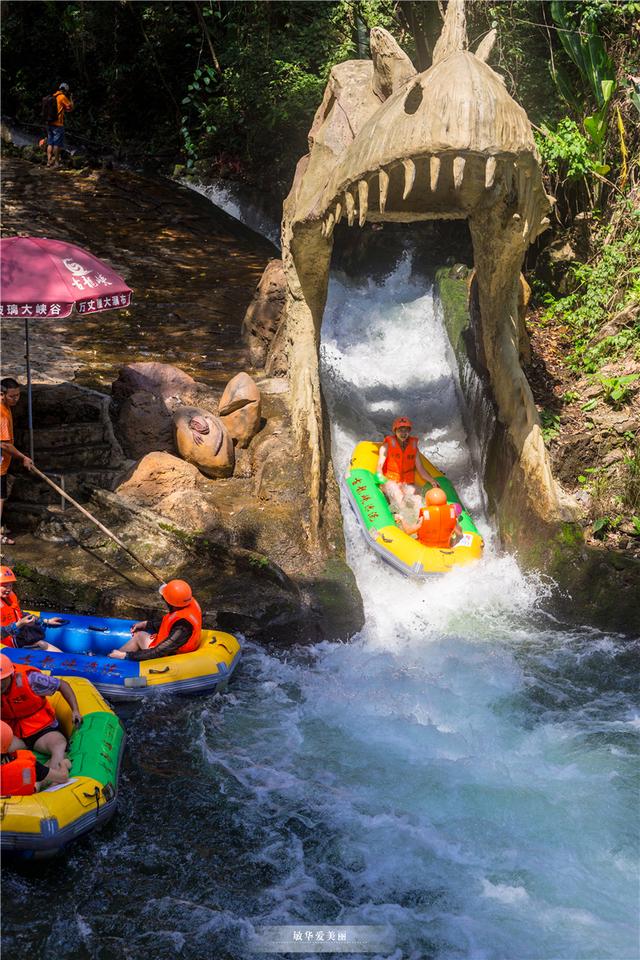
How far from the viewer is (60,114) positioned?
1806 centimetres

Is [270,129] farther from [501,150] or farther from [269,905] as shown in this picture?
[269,905]

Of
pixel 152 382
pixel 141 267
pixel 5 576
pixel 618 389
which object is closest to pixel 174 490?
pixel 152 382

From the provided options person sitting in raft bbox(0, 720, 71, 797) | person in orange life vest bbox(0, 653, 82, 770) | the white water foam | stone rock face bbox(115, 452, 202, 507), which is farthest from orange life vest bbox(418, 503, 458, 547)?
person sitting in raft bbox(0, 720, 71, 797)

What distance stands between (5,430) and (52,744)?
288cm

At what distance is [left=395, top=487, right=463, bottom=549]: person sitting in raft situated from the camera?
863cm

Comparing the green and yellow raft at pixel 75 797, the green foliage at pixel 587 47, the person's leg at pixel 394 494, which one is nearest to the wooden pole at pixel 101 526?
the green and yellow raft at pixel 75 797

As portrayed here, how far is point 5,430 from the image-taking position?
7574 millimetres

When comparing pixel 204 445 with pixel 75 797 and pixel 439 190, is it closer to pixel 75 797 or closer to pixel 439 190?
pixel 439 190

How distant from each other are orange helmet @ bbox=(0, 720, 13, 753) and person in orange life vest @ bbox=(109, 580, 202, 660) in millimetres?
1476

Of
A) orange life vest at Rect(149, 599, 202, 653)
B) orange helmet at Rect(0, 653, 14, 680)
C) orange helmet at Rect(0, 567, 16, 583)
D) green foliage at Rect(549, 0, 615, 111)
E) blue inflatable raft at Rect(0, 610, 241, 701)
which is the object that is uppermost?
green foliage at Rect(549, 0, 615, 111)

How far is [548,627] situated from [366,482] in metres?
2.35

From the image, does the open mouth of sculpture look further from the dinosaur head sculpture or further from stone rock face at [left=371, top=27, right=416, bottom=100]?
stone rock face at [left=371, top=27, right=416, bottom=100]

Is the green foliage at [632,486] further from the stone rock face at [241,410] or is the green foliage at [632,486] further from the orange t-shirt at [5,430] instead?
the orange t-shirt at [5,430]

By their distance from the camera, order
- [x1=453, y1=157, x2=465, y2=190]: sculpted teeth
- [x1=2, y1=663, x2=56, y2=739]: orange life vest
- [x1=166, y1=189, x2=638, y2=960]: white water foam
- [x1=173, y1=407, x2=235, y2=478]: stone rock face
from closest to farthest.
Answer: [x1=166, y1=189, x2=638, y2=960]: white water foam, [x1=2, y1=663, x2=56, y2=739]: orange life vest, [x1=453, y1=157, x2=465, y2=190]: sculpted teeth, [x1=173, y1=407, x2=235, y2=478]: stone rock face
